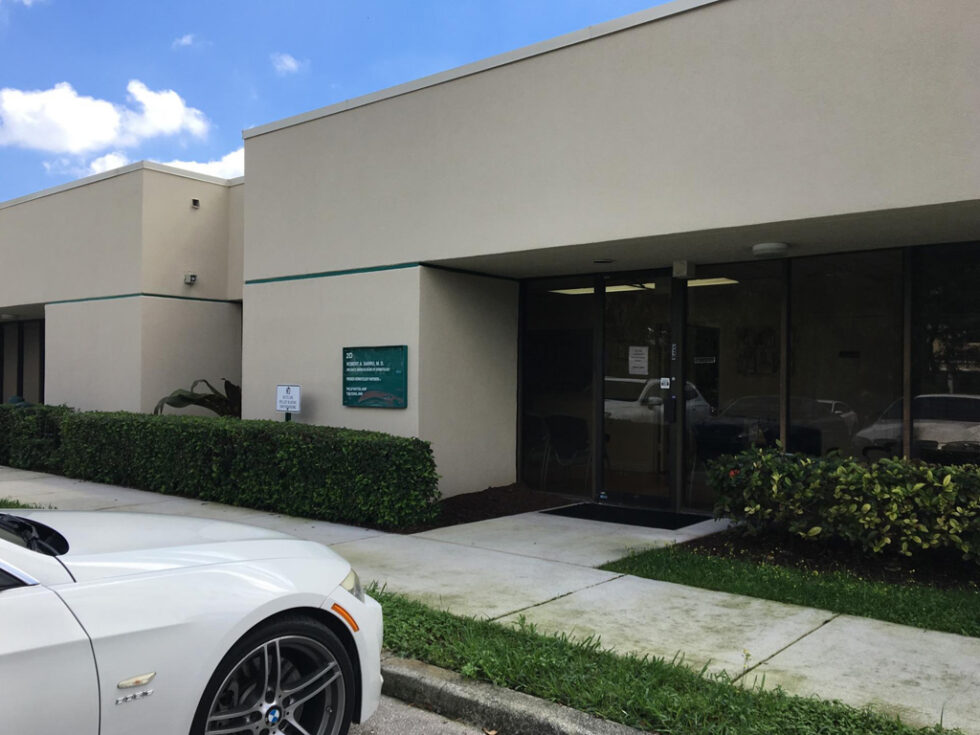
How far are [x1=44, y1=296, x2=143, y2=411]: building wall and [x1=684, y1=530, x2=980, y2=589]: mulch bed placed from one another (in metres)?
9.80

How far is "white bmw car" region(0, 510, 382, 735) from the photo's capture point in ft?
8.34

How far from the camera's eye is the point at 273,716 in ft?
10.2

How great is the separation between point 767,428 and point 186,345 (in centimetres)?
962

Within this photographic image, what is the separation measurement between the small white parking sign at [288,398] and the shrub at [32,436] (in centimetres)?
426

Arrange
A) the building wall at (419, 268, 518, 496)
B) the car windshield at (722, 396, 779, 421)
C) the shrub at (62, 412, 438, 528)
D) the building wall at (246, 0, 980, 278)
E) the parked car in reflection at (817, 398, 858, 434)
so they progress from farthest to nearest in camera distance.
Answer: the building wall at (419, 268, 518, 496), the car windshield at (722, 396, 779, 421), the shrub at (62, 412, 438, 528), the parked car in reflection at (817, 398, 858, 434), the building wall at (246, 0, 980, 278)

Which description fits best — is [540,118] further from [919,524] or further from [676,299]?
[919,524]

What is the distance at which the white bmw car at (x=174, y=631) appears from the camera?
2541 mm

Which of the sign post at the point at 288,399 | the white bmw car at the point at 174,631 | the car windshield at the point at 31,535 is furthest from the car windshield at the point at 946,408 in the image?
the car windshield at the point at 31,535

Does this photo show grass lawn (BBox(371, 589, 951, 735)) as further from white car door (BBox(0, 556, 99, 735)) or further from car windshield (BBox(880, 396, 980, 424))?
car windshield (BBox(880, 396, 980, 424))

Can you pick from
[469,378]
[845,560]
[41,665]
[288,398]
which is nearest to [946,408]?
[845,560]

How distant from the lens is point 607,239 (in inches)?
301

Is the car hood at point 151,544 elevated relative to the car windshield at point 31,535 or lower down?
lower down

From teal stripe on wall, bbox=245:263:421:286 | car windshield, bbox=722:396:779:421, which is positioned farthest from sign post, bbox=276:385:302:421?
car windshield, bbox=722:396:779:421

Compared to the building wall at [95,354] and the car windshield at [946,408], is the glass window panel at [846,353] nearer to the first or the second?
the car windshield at [946,408]
